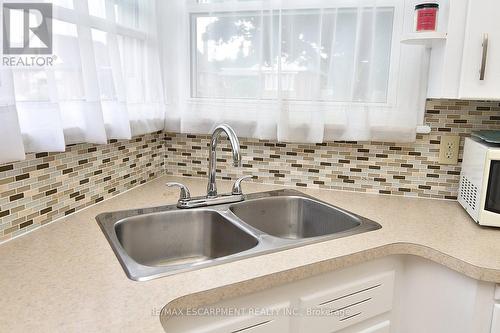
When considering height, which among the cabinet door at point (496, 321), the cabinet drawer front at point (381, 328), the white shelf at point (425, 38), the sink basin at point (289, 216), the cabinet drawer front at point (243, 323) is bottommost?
the cabinet drawer front at point (381, 328)

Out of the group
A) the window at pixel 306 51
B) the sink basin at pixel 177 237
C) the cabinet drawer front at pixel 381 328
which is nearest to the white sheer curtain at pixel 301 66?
the window at pixel 306 51

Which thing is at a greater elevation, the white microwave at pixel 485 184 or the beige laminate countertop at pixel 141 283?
the white microwave at pixel 485 184

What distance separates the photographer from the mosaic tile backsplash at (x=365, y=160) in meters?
1.48

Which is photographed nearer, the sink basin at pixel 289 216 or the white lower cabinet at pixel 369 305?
the white lower cabinet at pixel 369 305

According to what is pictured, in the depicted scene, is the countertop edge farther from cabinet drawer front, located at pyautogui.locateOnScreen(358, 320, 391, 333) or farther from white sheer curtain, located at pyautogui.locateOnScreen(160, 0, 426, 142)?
white sheer curtain, located at pyautogui.locateOnScreen(160, 0, 426, 142)

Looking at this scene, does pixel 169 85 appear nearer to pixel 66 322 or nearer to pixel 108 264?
pixel 108 264

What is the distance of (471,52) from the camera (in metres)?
1.17

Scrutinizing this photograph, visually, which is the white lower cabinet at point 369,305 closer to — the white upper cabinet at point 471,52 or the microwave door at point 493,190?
the microwave door at point 493,190

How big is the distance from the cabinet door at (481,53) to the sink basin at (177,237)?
871mm

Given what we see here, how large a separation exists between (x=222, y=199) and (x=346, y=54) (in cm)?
74

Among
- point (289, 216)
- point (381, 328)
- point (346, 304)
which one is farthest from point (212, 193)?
point (381, 328)

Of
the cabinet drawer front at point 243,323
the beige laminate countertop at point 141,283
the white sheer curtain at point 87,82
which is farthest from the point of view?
the white sheer curtain at point 87,82

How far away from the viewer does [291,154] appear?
165 cm

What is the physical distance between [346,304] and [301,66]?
0.89 m
